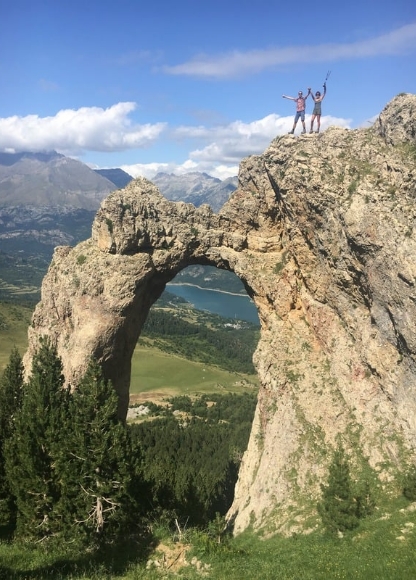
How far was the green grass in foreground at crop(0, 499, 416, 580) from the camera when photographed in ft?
62.0

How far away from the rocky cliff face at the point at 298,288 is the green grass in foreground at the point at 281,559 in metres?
3.65

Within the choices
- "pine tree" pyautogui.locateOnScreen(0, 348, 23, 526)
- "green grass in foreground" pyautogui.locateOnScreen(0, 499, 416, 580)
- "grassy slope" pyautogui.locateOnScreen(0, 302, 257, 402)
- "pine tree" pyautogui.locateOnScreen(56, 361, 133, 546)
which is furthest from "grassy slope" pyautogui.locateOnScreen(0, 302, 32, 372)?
"green grass in foreground" pyautogui.locateOnScreen(0, 499, 416, 580)

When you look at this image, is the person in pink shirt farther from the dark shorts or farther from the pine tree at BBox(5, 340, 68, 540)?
the pine tree at BBox(5, 340, 68, 540)

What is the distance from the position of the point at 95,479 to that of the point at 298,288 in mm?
21681

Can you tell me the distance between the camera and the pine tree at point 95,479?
2319 cm

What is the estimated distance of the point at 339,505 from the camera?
2361 centimetres

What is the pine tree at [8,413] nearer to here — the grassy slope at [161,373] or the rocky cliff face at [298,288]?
the rocky cliff face at [298,288]

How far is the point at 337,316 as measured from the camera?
110ft

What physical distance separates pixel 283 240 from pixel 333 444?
17748 mm

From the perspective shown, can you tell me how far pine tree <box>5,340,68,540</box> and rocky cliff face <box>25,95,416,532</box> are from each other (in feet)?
35.2

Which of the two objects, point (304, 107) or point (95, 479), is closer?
point (95, 479)

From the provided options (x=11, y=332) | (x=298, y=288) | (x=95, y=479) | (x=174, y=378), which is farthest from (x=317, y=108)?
(x=11, y=332)

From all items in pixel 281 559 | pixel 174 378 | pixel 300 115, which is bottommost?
pixel 174 378

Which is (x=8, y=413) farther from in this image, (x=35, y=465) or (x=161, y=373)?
(x=161, y=373)
